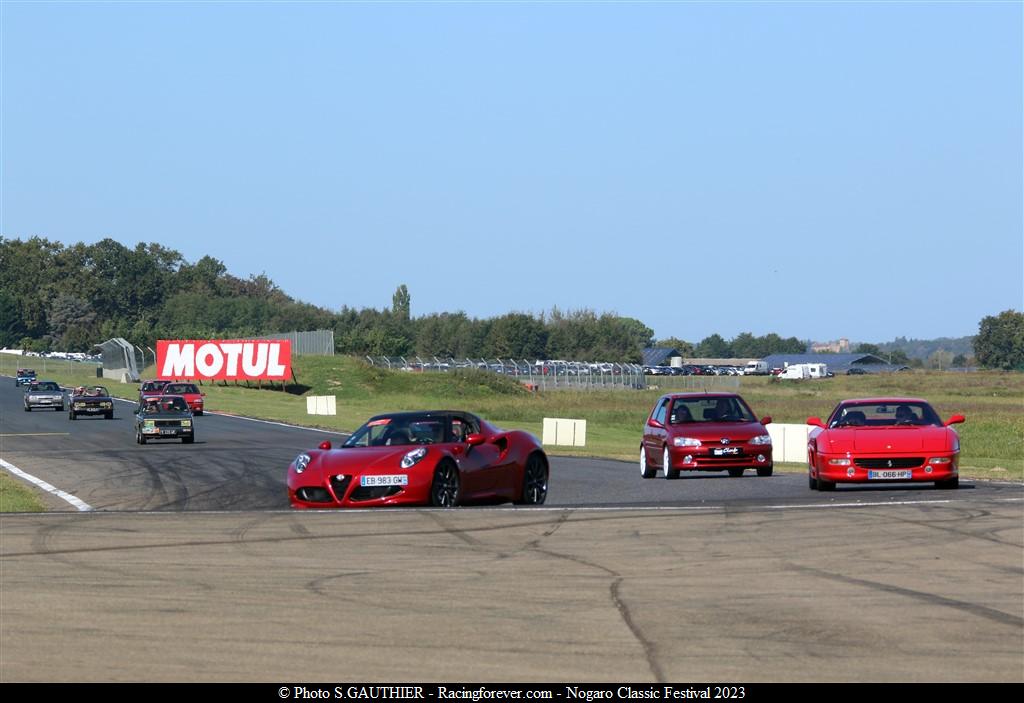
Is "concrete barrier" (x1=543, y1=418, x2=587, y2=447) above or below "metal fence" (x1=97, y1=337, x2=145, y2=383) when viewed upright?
below

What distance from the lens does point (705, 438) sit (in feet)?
76.7

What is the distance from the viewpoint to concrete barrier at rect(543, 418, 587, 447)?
140 feet

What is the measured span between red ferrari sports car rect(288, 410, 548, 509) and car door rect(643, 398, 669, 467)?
5.20 meters

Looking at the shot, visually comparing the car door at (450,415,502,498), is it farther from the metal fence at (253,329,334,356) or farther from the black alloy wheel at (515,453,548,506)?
the metal fence at (253,329,334,356)

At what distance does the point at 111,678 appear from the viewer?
298 inches

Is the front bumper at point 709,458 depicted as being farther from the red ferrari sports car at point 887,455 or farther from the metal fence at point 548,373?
the metal fence at point 548,373

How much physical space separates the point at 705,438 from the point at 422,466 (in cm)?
743

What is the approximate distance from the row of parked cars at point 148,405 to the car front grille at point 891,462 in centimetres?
2470

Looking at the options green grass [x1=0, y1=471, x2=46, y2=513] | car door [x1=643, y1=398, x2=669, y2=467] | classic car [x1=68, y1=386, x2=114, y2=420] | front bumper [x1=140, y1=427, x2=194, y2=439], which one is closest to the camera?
green grass [x1=0, y1=471, x2=46, y2=513]

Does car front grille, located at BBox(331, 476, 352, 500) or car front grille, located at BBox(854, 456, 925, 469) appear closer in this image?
car front grille, located at BBox(331, 476, 352, 500)

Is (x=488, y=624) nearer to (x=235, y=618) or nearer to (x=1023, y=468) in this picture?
(x=235, y=618)

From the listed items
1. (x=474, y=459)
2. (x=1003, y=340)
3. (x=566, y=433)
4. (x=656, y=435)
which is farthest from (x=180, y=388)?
(x=1003, y=340)

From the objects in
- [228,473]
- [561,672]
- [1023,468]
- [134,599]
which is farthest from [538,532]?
[1023,468]

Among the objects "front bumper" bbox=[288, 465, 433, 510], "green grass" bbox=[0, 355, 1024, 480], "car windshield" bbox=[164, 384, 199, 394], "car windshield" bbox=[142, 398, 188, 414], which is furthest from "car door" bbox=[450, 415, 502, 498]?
"car windshield" bbox=[164, 384, 199, 394]
